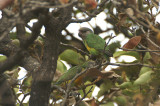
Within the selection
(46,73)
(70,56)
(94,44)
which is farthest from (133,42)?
(94,44)

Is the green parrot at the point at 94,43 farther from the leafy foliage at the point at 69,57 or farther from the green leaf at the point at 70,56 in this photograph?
the green leaf at the point at 70,56

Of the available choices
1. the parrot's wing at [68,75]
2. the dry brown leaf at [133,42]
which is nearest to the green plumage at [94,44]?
the parrot's wing at [68,75]

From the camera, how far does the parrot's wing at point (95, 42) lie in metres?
3.42

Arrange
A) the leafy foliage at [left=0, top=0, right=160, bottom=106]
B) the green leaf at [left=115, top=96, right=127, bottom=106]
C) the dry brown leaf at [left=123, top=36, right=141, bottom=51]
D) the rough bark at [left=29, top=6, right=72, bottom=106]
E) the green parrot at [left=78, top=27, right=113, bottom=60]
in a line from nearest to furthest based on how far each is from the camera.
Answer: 1. the leafy foliage at [left=0, top=0, right=160, bottom=106]
2. the rough bark at [left=29, top=6, right=72, bottom=106]
3. the dry brown leaf at [left=123, top=36, right=141, bottom=51]
4. the green leaf at [left=115, top=96, right=127, bottom=106]
5. the green parrot at [left=78, top=27, right=113, bottom=60]

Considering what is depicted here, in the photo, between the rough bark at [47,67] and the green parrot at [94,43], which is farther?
the green parrot at [94,43]

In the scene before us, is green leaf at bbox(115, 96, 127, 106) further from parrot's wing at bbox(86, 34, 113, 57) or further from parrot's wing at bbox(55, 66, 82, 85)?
parrot's wing at bbox(86, 34, 113, 57)

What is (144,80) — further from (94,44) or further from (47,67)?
(94,44)

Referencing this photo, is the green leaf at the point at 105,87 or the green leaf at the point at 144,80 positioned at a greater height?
the green leaf at the point at 144,80

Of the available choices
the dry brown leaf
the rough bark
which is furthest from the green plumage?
the rough bark

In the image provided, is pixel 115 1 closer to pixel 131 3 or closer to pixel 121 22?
pixel 131 3

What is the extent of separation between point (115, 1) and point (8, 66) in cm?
72

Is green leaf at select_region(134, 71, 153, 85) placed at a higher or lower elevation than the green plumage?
lower

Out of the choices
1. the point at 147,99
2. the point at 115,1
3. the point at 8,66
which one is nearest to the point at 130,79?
the point at 147,99

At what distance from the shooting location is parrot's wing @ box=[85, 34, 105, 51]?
342 cm
